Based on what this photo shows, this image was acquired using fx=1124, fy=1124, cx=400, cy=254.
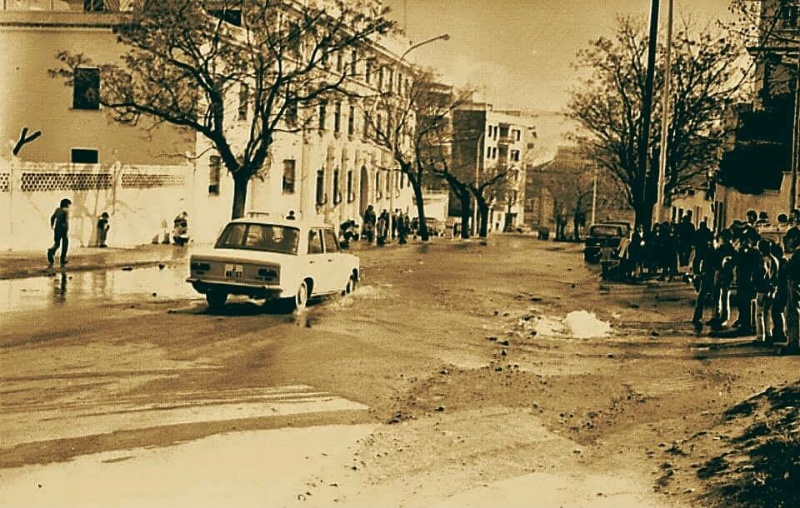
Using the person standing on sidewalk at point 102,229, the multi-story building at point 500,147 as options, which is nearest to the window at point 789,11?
the person standing on sidewalk at point 102,229

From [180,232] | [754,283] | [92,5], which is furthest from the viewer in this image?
[92,5]

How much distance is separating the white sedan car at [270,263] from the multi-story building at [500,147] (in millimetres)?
68265

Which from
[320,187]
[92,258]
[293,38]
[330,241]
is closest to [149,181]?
[293,38]

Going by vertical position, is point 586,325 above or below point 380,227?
below

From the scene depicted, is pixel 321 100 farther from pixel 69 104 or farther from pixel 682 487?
pixel 682 487

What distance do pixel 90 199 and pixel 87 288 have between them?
11483 mm

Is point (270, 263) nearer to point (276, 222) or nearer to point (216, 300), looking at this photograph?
point (276, 222)

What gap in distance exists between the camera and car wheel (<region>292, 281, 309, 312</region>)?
57.0ft

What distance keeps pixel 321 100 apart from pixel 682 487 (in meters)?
25.4

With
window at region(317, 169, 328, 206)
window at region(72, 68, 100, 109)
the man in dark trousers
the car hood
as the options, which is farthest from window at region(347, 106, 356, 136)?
the car hood

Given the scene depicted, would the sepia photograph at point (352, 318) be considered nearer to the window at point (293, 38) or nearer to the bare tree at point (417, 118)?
the window at point (293, 38)

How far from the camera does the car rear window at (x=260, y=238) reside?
57.2 ft

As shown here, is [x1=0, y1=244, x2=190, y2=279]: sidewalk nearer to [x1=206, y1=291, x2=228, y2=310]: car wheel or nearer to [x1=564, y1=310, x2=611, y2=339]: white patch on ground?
[x1=206, y1=291, x2=228, y2=310]: car wheel

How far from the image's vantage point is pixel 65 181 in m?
29.8
